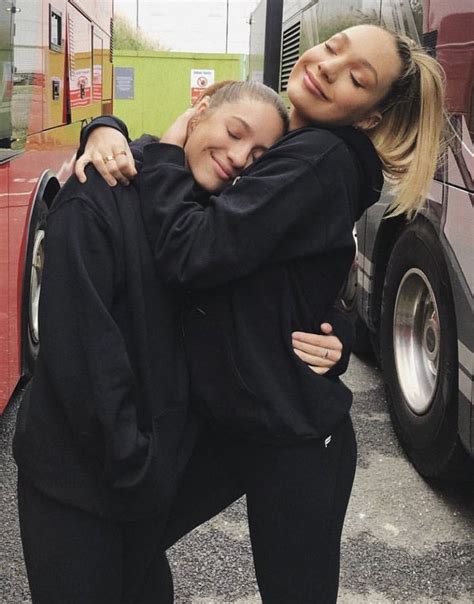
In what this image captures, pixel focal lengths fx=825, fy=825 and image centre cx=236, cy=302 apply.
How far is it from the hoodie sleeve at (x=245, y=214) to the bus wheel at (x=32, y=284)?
2.50 meters

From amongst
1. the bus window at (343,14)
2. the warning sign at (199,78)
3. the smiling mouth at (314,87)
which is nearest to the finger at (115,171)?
the smiling mouth at (314,87)

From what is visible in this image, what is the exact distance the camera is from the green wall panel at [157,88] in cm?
1403

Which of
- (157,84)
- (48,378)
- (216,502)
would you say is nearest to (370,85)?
(48,378)

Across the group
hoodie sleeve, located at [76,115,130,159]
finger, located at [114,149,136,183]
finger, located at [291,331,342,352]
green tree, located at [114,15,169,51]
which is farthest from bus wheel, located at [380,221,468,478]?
Answer: green tree, located at [114,15,169,51]

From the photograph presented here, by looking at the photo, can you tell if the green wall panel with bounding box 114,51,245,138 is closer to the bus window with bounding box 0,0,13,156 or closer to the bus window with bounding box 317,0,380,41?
the bus window with bounding box 317,0,380,41

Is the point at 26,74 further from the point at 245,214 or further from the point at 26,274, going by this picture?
the point at 245,214

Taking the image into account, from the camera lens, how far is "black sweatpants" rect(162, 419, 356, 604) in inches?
62.9

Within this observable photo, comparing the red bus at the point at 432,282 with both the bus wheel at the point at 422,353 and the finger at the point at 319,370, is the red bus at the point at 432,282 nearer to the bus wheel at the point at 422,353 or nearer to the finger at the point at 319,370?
the bus wheel at the point at 422,353

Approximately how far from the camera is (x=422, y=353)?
12.5ft

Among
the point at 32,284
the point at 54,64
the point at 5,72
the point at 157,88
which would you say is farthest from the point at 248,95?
the point at 157,88

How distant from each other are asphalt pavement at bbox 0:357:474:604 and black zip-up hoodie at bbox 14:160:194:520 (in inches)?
55.4

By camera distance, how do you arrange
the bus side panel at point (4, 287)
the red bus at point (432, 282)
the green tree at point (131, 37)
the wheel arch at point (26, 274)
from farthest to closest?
the green tree at point (131, 37) < the wheel arch at point (26, 274) < the bus side panel at point (4, 287) < the red bus at point (432, 282)

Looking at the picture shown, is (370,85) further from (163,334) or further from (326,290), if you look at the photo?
(163,334)

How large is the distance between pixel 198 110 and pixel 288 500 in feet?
2.55
